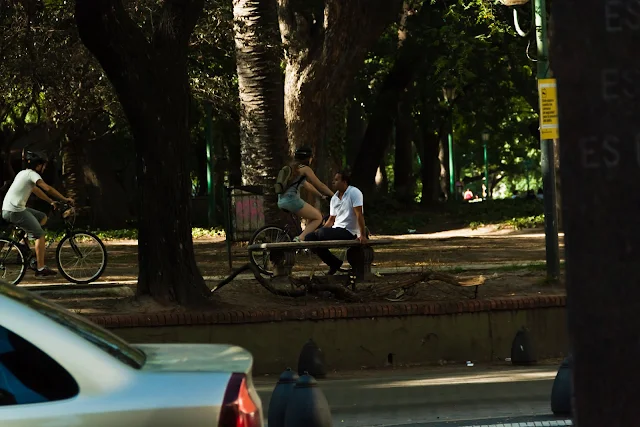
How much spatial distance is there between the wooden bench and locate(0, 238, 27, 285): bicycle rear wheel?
3.17 m

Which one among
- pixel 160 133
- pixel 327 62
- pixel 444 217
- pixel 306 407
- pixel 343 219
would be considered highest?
pixel 327 62

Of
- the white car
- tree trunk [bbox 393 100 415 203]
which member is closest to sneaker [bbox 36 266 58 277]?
the white car

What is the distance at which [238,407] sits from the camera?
3.94 meters

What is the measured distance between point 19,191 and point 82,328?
12.0 m

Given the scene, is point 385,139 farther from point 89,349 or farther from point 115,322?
point 89,349

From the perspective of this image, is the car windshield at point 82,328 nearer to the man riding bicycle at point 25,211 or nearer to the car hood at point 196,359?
the car hood at point 196,359

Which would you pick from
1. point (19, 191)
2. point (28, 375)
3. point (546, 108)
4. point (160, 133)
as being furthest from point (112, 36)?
point (28, 375)

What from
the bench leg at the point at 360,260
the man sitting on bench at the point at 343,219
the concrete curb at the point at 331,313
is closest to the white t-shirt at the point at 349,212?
the man sitting on bench at the point at 343,219

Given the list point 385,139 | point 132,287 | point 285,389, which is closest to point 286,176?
point 132,287

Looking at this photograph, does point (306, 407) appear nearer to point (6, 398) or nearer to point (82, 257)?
point (6, 398)

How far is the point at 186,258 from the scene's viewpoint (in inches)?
511

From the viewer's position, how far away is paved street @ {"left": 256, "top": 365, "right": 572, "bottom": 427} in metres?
9.12

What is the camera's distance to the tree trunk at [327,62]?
74.5 ft

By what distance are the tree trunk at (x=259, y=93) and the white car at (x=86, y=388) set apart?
1660cm
